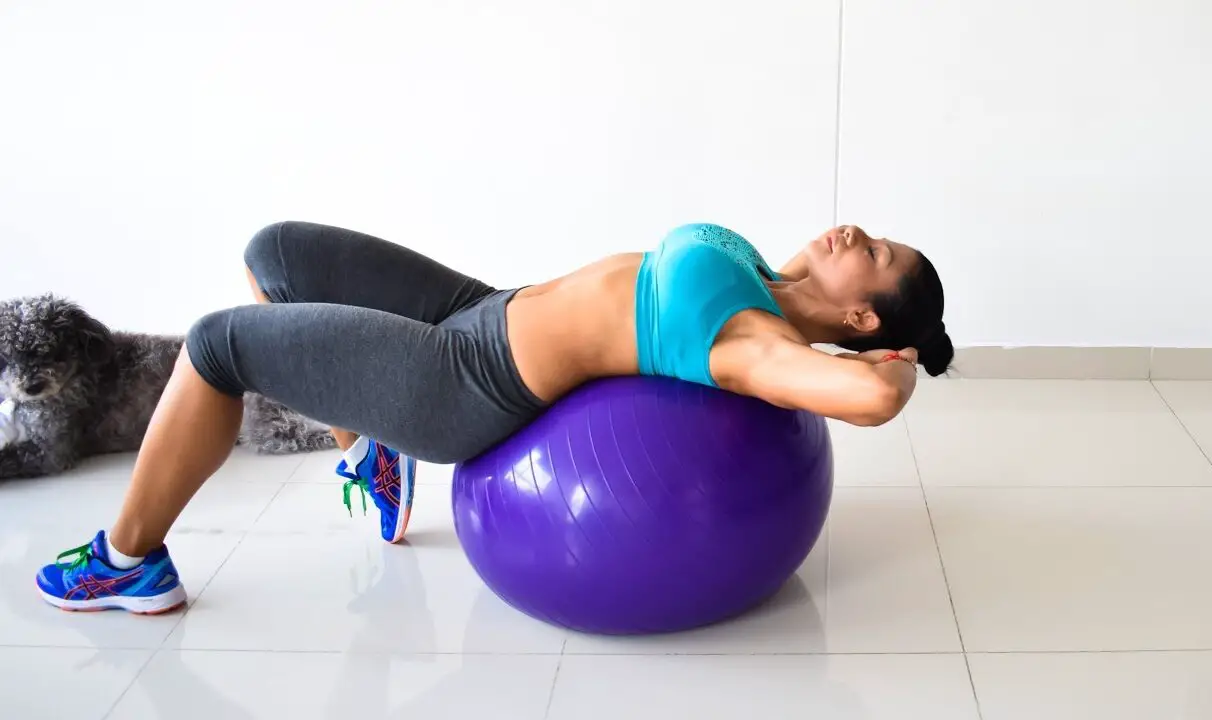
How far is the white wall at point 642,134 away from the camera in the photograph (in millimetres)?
2805

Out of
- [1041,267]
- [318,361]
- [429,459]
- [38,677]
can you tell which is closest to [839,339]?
[429,459]

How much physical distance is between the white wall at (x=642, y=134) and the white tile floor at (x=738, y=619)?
2.00ft

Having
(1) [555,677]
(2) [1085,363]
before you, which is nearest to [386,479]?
(1) [555,677]

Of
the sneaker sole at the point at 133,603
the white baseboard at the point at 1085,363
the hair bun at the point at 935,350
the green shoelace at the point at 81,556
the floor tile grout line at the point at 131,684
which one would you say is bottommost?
the white baseboard at the point at 1085,363

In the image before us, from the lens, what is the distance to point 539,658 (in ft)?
6.23

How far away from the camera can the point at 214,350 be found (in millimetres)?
1878

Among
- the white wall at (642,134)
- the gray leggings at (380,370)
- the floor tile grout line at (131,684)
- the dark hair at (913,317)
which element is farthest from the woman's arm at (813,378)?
the white wall at (642,134)

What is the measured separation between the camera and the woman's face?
1.90m

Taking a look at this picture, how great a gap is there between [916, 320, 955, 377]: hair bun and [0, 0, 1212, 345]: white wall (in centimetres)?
103

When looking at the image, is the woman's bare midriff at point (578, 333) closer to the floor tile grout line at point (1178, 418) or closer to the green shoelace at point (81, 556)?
the green shoelace at point (81, 556)

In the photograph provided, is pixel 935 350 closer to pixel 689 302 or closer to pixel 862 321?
pixel 862 321

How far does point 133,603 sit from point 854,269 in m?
1.38

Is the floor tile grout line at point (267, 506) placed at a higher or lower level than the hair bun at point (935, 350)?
lower

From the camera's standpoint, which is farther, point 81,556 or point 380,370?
point 81,556
